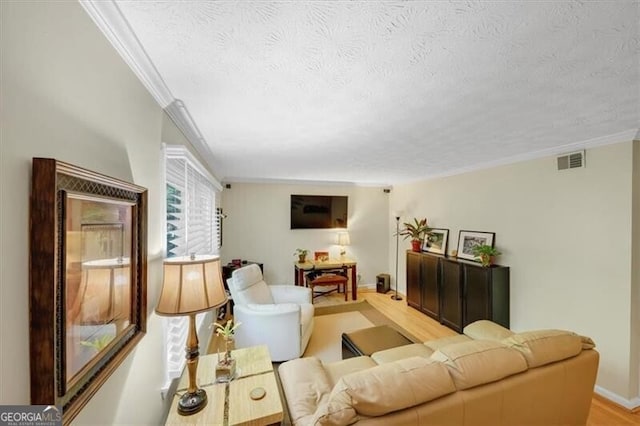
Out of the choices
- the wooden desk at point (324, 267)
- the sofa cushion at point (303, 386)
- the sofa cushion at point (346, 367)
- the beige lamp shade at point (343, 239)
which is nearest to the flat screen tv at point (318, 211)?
the beige lamp shade at point (343, 239)

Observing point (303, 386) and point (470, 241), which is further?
point (470, 241)

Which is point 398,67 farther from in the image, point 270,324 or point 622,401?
point 622,401

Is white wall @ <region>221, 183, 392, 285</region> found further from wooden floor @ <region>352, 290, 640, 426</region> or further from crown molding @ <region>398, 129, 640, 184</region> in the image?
crown molding @ <region>398, 129, 640, 184</region>

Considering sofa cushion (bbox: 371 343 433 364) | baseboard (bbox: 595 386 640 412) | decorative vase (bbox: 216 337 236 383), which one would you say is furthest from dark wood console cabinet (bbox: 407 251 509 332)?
decorative vase (bbox: 216 337 236 383)

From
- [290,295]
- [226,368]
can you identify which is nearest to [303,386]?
[226,368]

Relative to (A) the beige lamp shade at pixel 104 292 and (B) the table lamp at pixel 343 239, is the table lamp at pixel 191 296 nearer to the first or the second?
(A) the beige lamp shade at pixel 104 292

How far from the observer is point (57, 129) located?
2.45 feet

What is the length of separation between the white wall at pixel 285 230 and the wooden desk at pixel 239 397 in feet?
10.9

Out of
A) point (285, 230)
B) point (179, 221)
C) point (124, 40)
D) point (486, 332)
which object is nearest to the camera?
point (124, 40)

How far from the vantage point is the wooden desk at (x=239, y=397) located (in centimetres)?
130

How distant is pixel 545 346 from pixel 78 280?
2.22 meters

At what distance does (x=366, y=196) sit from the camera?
570cm

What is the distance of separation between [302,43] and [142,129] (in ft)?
2.99

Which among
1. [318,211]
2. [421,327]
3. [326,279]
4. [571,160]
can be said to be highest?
[571,160]
